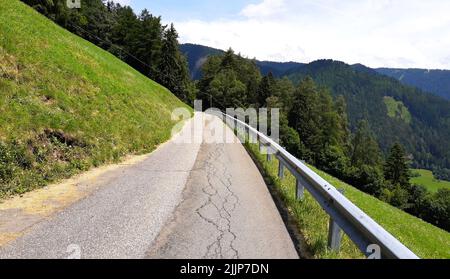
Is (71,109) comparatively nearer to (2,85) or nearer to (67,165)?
(2,85)

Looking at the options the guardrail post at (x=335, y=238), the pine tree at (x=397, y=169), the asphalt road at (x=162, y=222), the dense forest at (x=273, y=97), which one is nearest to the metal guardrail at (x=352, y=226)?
the guardrail post at (x=335, y=238)

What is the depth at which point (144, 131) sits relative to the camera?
58.3ft

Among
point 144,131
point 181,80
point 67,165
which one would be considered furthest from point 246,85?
point 67,165

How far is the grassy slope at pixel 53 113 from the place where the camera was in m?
9.65

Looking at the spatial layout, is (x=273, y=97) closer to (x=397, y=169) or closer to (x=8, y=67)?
(x=397, y=169)

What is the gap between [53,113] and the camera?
12.2 metres

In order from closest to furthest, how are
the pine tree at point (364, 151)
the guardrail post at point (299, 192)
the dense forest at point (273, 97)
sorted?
the guardrail post at point (299, 192) < the dense forest at point (273, 97) < the pine tree at point (364, 151)

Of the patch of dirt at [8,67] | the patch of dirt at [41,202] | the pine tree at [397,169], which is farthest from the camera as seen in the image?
the pine tree at [397,169]

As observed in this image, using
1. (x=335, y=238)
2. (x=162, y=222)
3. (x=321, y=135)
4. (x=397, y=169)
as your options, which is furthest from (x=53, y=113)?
(x=397, y=169)

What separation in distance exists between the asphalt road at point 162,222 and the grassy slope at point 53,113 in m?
1.51

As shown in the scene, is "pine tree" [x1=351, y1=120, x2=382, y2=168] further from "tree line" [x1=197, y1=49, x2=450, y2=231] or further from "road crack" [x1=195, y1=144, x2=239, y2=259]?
"road crack" [x1=195, y1=144, x2=239, y2=259]

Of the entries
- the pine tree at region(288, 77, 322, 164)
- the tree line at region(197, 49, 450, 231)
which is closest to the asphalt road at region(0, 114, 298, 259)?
the tree line at region(197, 49, 450, 231)

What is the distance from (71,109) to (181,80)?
69153mm

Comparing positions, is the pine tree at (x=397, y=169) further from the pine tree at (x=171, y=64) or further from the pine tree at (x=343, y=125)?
the pine tree at (x=171, y=64)
